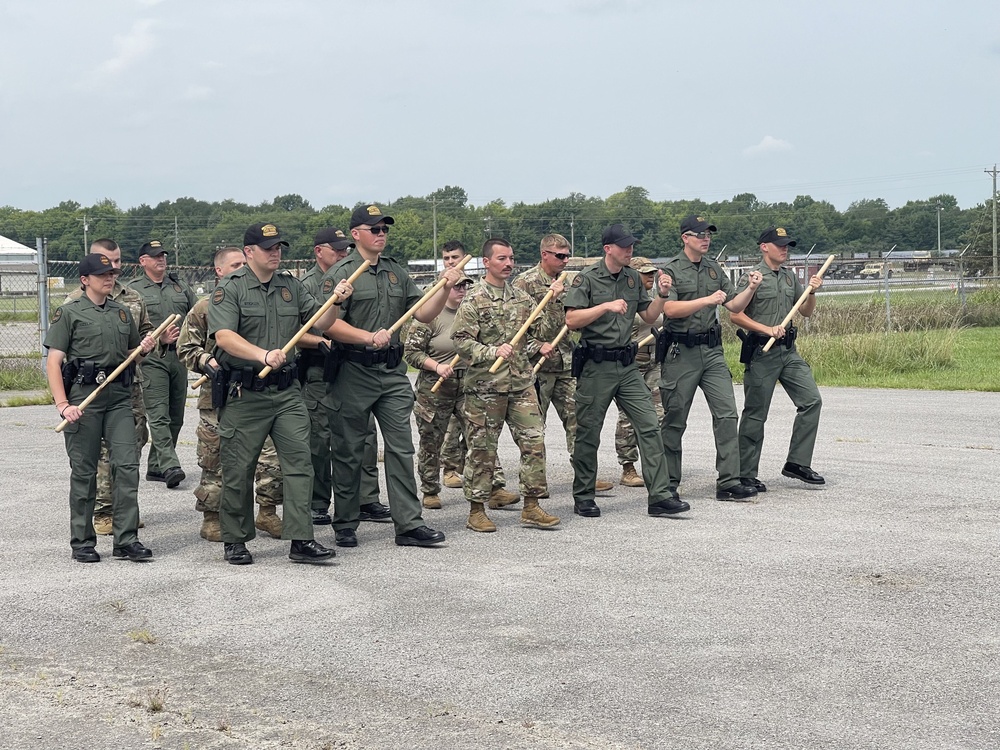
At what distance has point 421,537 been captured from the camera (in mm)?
8125

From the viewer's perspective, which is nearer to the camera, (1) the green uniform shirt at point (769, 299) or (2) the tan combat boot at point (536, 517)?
(2) the tan combat boot at point (536, 517)

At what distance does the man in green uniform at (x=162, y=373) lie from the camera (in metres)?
10.7

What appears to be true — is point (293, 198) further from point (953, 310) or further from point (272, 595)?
point (272, 595)

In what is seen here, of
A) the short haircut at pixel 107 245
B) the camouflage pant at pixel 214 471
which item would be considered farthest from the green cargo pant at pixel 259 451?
the short haircut at pixel 107 245

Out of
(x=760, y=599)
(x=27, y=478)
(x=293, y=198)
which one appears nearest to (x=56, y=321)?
(x=27, y=478)

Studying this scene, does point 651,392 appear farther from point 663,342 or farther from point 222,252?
point 222,252

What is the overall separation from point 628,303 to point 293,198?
95349 mm

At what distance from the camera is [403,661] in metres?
5.62

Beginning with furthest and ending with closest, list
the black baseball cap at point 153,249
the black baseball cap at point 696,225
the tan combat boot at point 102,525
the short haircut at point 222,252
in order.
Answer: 1. the black baseball cap at point 153,249
2. the black baseball cap at point 696,225
3. the short haircut at point 222,252
4. the tan combat boot at point 102,525

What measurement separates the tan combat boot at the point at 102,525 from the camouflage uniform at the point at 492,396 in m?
2.55

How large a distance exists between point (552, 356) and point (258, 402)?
2968mm

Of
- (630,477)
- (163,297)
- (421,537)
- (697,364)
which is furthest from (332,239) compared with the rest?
(630,477)

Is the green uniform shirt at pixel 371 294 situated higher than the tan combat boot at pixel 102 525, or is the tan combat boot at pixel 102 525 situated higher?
the green uniform shirt at pixel 371 294

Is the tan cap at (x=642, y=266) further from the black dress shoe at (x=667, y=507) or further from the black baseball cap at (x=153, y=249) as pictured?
the black baseball cap at (x=153, y=249)
